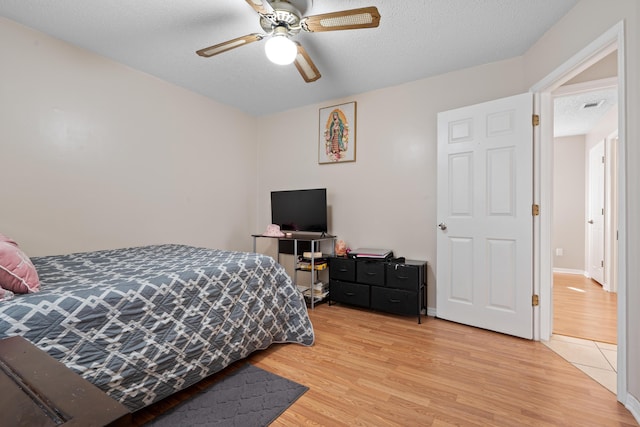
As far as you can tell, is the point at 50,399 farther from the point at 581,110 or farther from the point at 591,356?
the point at 581,110

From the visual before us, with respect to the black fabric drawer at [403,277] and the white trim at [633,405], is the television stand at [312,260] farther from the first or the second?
the white trim at [633,405]

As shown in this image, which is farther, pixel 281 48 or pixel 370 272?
pixel 370 272

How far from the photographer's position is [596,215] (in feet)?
13.9

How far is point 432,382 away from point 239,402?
1.16 meters

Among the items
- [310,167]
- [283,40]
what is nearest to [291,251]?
[310,167]

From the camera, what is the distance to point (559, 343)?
7.50 ft

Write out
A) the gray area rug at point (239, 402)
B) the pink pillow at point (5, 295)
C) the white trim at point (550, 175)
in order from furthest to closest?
the white trim at point (550, 175)
the gray area rug at point (239, 402)
the pink pillow at point (5, 295)

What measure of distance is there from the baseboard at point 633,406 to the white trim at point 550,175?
18mm

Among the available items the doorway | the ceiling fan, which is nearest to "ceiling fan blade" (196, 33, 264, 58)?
the ceiling fan

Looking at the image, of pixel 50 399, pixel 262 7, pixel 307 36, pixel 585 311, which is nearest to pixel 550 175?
pixel 585 311

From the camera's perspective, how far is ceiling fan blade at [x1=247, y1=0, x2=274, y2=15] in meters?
1.61

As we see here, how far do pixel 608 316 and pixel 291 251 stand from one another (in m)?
3.44

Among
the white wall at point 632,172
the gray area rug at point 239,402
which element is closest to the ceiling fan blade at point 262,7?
the white wall at point 632,172

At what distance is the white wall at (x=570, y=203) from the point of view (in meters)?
4.73
